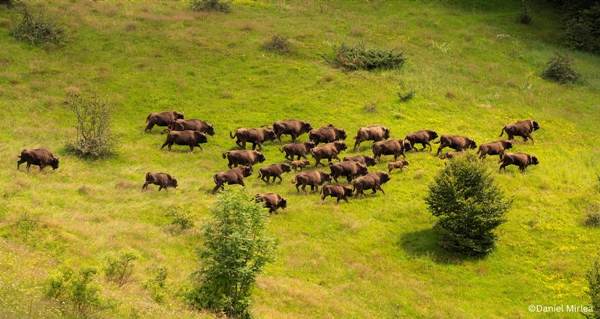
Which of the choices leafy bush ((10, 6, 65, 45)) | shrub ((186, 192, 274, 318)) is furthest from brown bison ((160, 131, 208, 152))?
leafy bush ((10, 6, 65, 45))

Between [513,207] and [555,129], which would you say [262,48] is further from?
[513,207]

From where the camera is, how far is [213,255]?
23078 millimetres

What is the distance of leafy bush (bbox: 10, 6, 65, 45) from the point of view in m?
60.1

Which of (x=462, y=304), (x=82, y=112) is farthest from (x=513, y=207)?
(x=82, y=112)

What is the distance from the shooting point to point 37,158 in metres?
37.8

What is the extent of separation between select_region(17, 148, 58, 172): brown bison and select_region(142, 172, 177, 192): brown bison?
5945 mm

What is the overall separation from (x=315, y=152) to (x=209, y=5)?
4018cm

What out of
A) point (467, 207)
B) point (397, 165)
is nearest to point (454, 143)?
point (397, 165)

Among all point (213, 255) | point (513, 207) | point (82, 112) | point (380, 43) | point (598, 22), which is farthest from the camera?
point (598, 22)

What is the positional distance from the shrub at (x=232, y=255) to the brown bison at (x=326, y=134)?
71.6 feet

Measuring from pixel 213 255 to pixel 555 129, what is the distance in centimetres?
3813

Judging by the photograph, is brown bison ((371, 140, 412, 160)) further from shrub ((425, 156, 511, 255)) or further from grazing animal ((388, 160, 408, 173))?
shrub ((425, 156, 511, 255))

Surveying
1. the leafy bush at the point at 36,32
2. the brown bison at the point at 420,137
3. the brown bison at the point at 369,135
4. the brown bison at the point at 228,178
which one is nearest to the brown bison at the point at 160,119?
the brown bison at the point at 228,178

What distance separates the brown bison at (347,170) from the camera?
128ft
